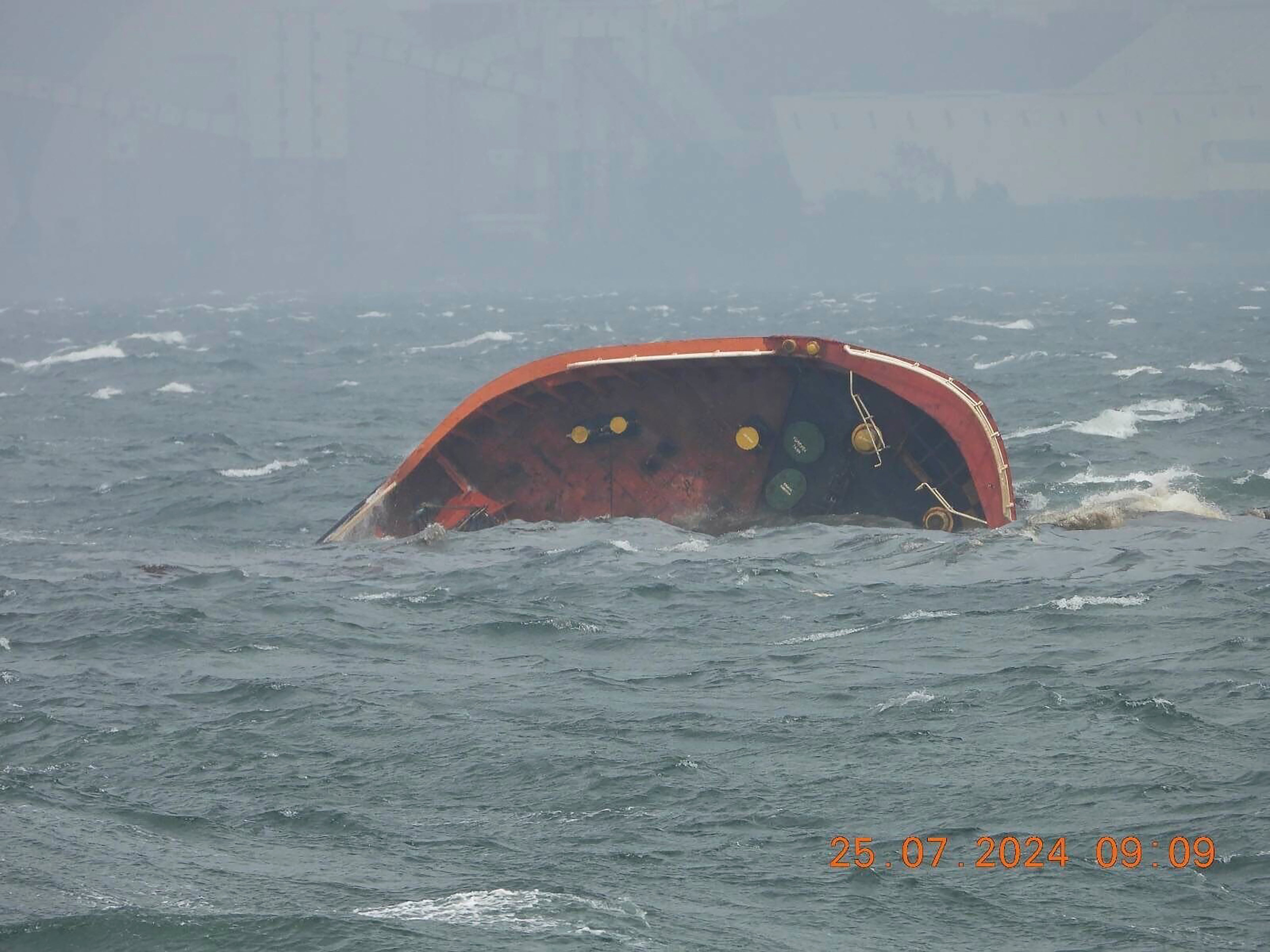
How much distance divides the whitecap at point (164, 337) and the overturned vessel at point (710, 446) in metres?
75.3

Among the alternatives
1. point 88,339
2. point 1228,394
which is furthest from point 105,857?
point 88,339

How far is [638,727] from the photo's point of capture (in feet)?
55.7

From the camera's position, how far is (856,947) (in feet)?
38.3

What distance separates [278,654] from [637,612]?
5.08 meters

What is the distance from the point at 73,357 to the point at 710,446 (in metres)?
65.8

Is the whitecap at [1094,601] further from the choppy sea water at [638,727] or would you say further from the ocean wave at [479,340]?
the ocean wave at [479,340]

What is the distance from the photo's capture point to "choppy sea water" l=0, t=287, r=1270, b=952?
12391mm

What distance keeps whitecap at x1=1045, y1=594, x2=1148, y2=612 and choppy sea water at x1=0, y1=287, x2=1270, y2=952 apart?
9 cm

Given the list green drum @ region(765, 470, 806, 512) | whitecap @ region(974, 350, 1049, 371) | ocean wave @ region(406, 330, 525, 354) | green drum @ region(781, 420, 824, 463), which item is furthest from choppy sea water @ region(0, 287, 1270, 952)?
ocean wave @ region(406, 330, 525, 354)

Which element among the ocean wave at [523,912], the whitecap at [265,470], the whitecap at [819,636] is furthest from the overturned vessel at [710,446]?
the ocean wave at [523,912]

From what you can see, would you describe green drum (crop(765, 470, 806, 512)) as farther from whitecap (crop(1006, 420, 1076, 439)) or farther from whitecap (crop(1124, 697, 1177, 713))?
whitecap (crop(1006, 420, 1076, 439))

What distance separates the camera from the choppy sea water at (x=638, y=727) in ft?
40.7
